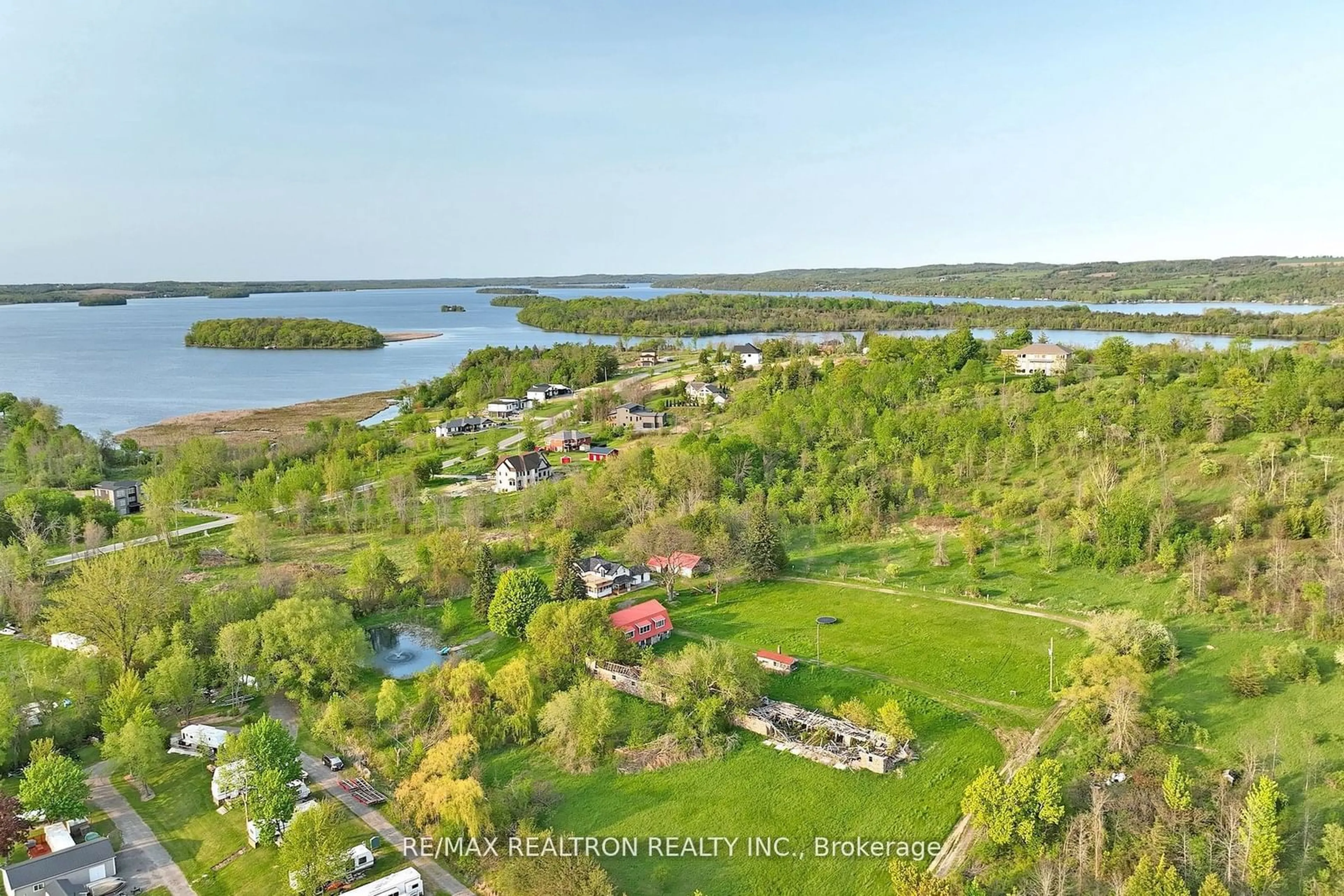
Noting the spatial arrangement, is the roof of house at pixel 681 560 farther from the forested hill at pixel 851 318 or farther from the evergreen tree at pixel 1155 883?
the forested hill at pixel 851 318

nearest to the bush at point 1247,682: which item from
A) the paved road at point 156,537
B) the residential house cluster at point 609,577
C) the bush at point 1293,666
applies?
the bush at point 1293,666

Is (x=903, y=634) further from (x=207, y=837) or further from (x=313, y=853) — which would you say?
(x=207, y=837)

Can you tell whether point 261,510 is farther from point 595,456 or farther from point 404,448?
point 595,456

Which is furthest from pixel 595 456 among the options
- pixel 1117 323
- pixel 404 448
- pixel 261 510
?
pixel 1117 323

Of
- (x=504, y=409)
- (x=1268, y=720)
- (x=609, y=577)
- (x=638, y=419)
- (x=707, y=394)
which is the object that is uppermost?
(x=707, y=394)

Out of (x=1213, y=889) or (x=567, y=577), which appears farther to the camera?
(x=567, y=577)

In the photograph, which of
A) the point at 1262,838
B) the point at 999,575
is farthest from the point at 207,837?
the point at 999,575
